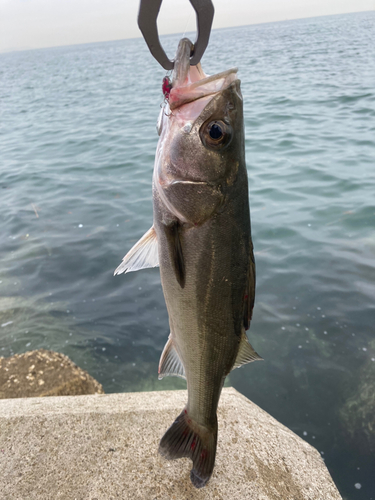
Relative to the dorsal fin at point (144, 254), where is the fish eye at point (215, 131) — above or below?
above

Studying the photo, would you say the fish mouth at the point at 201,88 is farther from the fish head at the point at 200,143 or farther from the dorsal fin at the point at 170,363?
the dorsal fin at the point at 170,363

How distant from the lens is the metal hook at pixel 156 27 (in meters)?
1.53

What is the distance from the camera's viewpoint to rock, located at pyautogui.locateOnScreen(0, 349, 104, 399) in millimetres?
3988

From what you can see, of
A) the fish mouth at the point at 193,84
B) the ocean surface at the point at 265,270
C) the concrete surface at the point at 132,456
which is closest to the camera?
the fish mouth at the point at 193,84

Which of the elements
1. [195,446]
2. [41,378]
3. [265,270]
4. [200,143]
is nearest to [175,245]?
[200,143]

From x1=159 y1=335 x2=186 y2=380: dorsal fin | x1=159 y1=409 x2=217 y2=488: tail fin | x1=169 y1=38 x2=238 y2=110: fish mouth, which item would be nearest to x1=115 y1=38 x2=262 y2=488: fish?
x1=169 y1=38 x2=238 y2=110: fish mouth

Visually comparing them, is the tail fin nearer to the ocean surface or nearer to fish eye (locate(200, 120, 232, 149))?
fish eye (locate(200, 120, 232, 149))

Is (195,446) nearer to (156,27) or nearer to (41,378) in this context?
(156,27)

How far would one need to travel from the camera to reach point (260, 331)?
551 centimetres

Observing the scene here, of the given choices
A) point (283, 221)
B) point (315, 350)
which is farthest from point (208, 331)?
point (283, 221)

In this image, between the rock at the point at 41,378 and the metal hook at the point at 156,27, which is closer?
the metal hook at the point at 156,27

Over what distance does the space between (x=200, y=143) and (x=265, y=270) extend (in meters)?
5.07

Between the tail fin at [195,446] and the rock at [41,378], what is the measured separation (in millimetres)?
2033

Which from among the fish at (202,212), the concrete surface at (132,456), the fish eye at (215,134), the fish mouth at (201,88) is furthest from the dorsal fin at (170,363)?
the fish mouth at (201,88)
